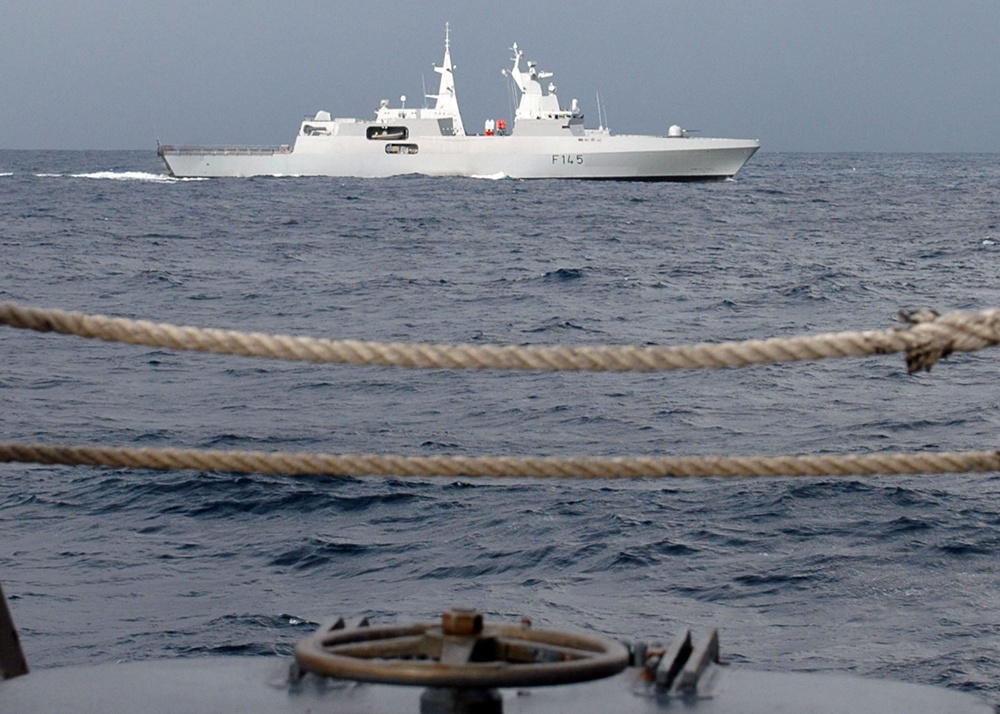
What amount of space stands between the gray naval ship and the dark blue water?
105ft

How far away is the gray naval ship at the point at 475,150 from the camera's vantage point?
2154 inches

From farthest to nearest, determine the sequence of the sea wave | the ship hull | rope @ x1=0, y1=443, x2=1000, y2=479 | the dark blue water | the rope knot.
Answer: the sea wave, the ship hull, the dark blue water, rope @ x1=0, y1=443, x2=1000, y2=479, the rope knot

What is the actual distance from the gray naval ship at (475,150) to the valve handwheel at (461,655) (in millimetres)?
52415

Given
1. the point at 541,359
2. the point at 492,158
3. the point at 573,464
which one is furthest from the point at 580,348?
the point at 492,158

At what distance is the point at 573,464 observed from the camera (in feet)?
6.90

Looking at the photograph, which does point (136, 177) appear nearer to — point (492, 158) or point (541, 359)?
point (492, 158)

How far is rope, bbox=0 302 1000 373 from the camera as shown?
6.18 ft

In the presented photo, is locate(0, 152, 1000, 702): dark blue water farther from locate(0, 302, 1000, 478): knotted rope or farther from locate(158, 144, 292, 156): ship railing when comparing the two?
locate(158, 144, 292, 156): ship railing

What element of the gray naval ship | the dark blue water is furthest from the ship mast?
the dark blue water

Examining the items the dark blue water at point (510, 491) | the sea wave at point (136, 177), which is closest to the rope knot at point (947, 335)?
the dark blue water at point (510, 491)

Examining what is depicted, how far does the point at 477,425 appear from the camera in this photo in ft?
35.1

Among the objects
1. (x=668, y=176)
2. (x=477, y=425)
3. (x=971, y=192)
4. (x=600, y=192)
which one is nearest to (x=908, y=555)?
(x=477, y=425)

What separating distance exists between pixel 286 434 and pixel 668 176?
4776 centimetres

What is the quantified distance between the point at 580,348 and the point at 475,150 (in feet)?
186
